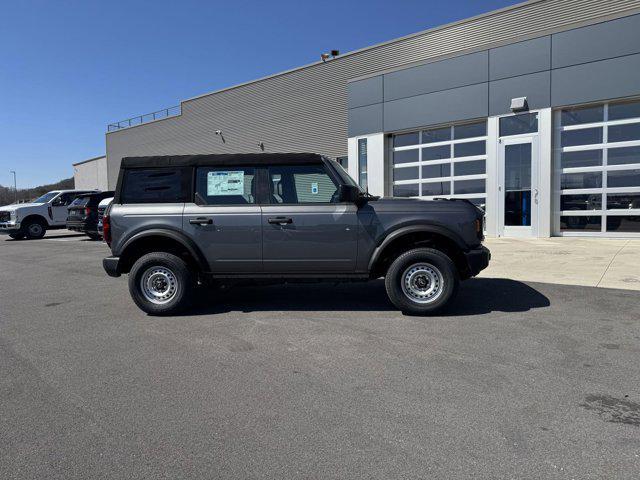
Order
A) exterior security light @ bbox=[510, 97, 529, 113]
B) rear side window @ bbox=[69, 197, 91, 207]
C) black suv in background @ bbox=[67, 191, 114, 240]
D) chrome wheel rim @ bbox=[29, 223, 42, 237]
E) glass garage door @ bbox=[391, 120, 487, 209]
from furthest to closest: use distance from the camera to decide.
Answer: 1. chrome wheel rim @ bbox=[29, 223, 42, 237]
2. rear side window @ bbox=[69, 197, 91, 207]
3. black suv in background @ bbox=[67, 191, 114, 240]
4. glass garage door @ bbox=[391, 120, 487, 209]
5. exterior security light @ bbox=[510, 97, 529, 113]

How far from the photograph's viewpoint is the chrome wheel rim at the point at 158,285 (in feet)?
20.2

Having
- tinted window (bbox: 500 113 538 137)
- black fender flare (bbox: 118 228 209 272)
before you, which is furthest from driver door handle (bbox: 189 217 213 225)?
tinted window (bbox: 500 113 538 137)

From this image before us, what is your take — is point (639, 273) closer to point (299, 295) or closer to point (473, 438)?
point (299, 295)

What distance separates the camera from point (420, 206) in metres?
5.93

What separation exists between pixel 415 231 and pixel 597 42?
10682 millimetres

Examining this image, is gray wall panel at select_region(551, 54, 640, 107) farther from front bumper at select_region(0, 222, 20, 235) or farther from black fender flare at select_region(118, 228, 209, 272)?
front bumper at select_region(0, 222, 20, 235)

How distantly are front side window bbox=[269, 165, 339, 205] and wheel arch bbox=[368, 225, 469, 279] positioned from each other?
85 centimetres

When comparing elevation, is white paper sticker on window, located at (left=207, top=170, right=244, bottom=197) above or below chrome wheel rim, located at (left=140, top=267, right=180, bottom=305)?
above

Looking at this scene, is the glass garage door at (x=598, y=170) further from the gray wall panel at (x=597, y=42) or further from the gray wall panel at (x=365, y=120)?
the gray wall panel at (x=365, y=120)

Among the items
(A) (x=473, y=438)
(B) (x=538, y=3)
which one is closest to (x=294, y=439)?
(A) (x=473, y=438)

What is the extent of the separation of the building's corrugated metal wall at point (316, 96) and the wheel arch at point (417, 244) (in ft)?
34.9

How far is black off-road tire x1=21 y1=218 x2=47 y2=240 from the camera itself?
1964 cm

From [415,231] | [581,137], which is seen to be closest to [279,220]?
[415,231]

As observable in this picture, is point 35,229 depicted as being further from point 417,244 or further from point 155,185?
point 417,244
